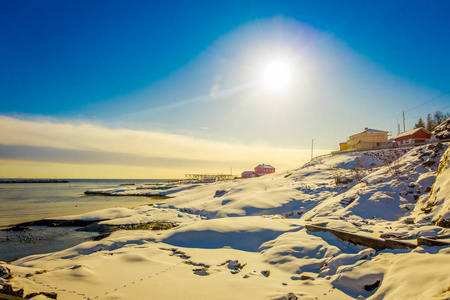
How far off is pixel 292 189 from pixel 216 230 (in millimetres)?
10384

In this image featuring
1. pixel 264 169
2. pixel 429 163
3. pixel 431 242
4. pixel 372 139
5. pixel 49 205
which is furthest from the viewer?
pixel 264 169

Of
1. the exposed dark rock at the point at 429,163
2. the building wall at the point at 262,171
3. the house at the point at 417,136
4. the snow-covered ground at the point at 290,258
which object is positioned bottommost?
the snow-covered ground at the point at 290,258

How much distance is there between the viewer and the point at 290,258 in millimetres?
8219

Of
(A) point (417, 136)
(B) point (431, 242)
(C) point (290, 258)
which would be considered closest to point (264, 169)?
(A) point (417, 136)

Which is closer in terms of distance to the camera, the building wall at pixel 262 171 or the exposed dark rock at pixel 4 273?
the exposed dark rock at pixel 4 273

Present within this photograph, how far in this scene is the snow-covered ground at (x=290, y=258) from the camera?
18.9 feet

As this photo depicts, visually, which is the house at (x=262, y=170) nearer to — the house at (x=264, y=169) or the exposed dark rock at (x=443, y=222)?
the house at (x=264, y=169)

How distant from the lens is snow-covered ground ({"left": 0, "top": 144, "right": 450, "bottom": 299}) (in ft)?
18.9

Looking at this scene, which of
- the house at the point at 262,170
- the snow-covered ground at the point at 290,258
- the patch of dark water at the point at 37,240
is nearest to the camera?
the snow-covered ground at the point at 290,258

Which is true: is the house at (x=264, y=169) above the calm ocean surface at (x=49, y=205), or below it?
above

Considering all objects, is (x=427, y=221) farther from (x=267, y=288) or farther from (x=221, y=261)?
(x=221, y=261)

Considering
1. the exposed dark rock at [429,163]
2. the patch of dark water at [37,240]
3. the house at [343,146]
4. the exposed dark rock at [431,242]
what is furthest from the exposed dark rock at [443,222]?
the house at [343,146]

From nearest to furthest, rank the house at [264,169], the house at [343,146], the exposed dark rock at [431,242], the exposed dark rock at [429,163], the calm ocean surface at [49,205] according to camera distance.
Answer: the exposed dark rock at [431,242], the exposed dark rock at [429,163], the calm ocean surface at [49,205], the house at [343,146], the house at [264,169]

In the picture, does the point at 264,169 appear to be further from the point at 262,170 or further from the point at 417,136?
the point at 417,136
